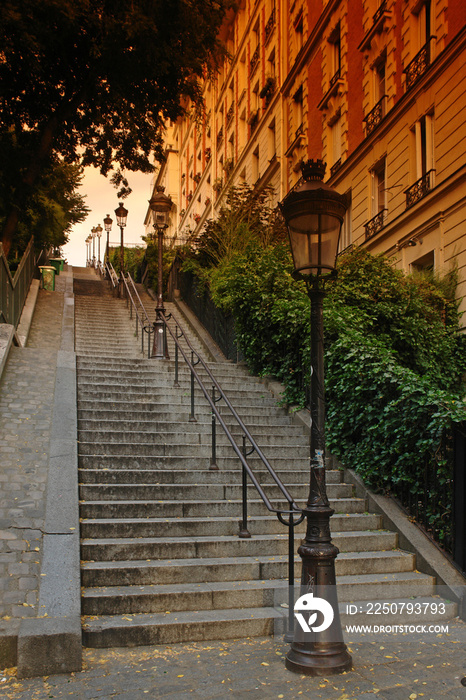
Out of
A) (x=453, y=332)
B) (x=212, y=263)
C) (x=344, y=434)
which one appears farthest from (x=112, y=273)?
(x=344, y=434)

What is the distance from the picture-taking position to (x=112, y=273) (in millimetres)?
28609

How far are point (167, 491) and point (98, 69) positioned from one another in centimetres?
1294

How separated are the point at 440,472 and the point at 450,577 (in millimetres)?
1071

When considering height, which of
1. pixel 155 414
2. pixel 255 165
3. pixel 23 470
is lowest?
pixel 23 470

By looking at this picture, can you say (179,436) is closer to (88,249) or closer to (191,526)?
(191,526)

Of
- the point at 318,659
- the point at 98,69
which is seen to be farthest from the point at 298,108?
the point at 318,659

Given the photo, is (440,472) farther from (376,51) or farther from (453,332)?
(376,51)

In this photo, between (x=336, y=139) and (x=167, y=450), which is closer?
(x=167, y=450)

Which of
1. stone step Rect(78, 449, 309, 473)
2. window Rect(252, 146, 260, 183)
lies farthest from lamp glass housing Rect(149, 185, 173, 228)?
window Rect(252, 146, 260, 183)

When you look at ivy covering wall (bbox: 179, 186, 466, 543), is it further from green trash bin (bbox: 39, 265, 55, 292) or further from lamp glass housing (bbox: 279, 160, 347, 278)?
green trash bin (bbox: 39, 265, 55, 292)

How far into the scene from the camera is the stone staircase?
17.0ft

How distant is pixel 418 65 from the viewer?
1570cm

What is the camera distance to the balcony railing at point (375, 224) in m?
17.3

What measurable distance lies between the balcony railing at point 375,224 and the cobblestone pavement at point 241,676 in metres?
13.9
